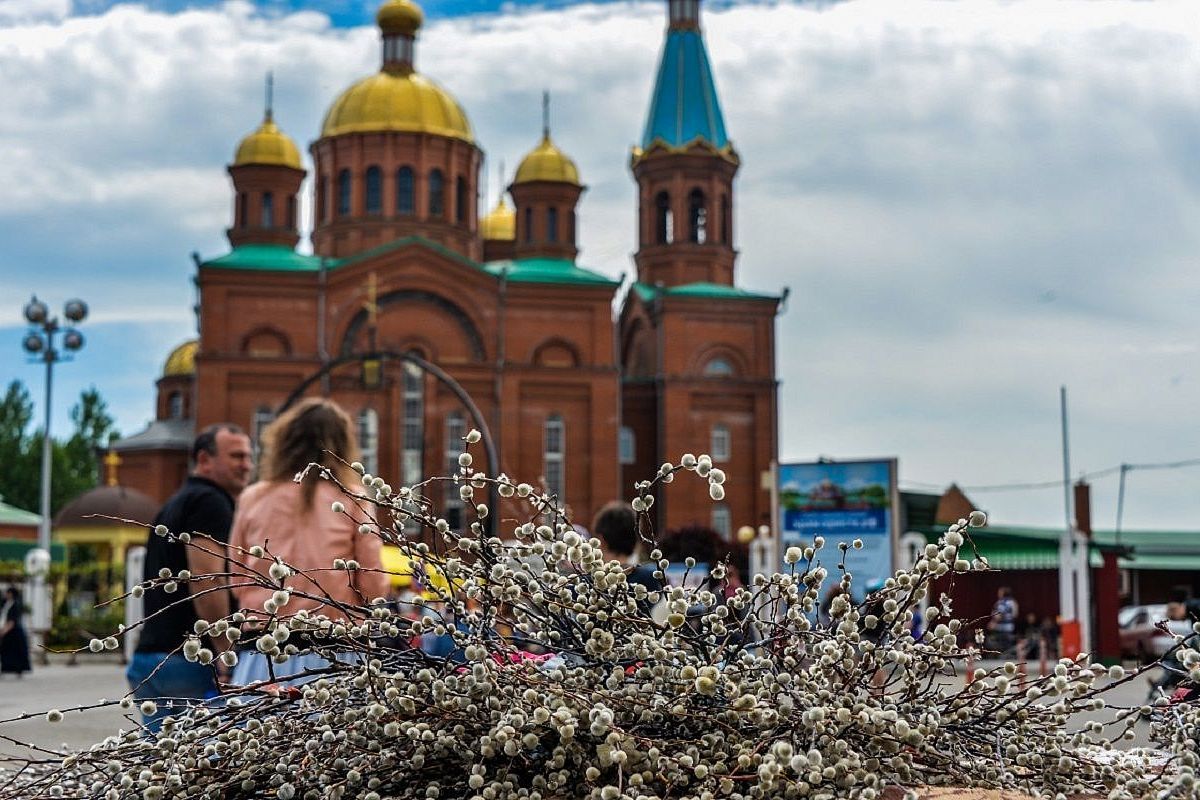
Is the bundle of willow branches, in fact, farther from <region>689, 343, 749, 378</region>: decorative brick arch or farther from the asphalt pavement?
<region>689, 343, 749, 378</region>: decorative brick arch

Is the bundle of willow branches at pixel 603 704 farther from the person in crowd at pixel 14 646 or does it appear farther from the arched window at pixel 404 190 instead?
the arched window at pixel 404 190

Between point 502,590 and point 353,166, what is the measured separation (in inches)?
2227

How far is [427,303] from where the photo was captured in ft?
182

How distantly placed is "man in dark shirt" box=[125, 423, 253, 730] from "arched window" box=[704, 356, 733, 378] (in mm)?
51584

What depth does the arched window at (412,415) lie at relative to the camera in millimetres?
54625

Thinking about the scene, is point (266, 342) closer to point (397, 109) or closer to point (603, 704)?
point (397, 109)

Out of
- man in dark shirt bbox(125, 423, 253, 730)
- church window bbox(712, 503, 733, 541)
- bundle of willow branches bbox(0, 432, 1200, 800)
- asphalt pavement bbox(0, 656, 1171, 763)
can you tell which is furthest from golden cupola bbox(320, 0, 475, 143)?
bundle of willow branches bbox(0, 432, 1200, 800)

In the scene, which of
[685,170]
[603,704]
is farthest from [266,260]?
[603,704]

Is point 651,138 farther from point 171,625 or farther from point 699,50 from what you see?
point 171,625

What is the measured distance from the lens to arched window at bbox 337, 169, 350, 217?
58.1 m

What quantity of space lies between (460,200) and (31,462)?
2901 centimetres

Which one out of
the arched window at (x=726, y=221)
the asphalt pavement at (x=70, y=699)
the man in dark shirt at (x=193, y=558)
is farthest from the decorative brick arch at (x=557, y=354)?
the man in dark shirt at (x=193, y=558)

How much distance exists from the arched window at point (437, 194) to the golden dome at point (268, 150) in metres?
5.80

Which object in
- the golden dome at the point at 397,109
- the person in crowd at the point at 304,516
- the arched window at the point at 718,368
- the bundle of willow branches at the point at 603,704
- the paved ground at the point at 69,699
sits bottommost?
the paved ground at the point at 69,699
